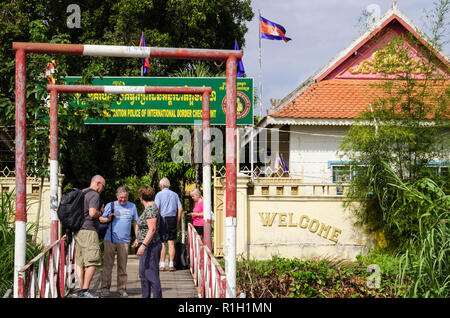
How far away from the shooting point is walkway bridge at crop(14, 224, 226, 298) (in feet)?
23.6

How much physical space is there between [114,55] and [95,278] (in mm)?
5411

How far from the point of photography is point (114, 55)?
7.95 meters

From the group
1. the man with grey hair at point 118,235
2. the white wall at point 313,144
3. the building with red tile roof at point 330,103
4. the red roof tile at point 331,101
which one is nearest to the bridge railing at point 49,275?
the man with grey hair at point 118,235

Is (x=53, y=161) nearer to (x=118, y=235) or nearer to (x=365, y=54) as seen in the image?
(x=118, y=235)

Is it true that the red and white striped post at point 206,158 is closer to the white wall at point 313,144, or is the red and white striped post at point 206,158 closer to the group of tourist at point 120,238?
the group of tourist at point 120,238

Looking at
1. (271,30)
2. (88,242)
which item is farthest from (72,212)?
(271,30)

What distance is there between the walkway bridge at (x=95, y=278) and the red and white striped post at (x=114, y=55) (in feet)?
1.01

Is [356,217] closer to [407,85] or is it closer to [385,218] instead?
[385,218]

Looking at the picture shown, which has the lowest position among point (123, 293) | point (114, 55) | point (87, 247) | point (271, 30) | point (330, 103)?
point (123, 293)

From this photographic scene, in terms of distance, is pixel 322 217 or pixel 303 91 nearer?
pixel 322 217

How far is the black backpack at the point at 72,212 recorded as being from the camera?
9086 millimetres

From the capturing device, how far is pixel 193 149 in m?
19.7
